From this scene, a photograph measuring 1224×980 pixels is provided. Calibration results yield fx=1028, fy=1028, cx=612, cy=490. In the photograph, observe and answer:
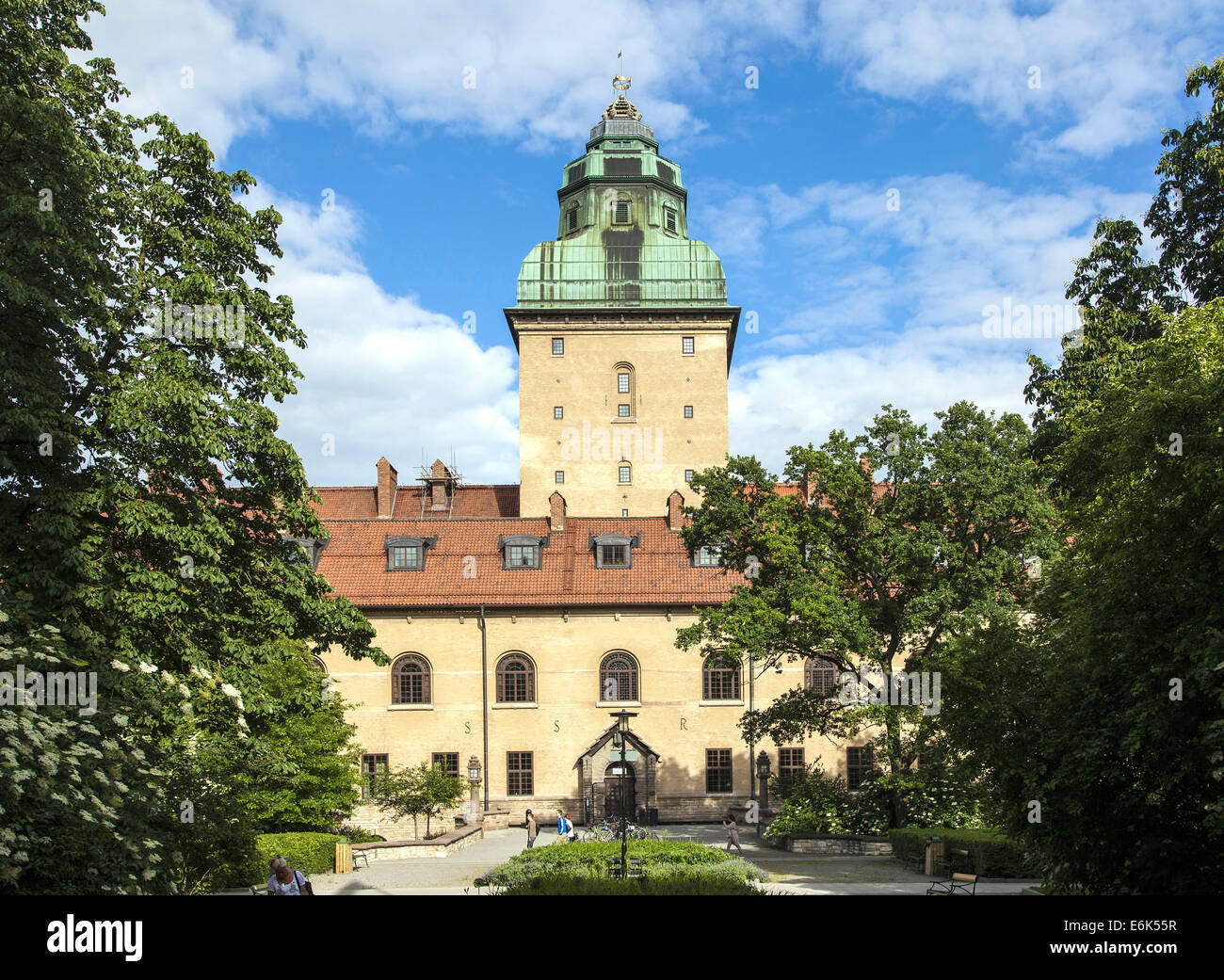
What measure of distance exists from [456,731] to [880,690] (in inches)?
726

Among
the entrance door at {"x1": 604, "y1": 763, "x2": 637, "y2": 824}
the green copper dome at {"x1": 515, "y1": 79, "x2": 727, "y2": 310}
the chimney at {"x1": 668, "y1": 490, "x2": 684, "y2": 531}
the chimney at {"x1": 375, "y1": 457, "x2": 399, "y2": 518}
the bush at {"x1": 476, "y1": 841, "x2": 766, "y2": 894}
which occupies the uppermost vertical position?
the green copper dome at {"x1": 515, "y1": 79, "x2": 727, "y2": 310}

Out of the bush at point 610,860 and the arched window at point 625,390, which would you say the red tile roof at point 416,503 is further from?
the bush at point 610,860

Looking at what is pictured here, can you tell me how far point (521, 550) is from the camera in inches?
1672

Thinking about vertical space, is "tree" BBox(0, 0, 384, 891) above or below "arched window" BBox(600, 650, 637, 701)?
above

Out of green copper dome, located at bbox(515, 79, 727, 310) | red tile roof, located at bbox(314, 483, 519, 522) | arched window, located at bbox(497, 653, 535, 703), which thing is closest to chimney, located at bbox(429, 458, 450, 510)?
red tile roof, located at bbox(314, 483, 519, 522)

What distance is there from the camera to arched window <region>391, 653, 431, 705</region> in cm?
4006

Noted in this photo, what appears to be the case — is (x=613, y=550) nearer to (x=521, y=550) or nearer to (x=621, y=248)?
(x=521, y=550)

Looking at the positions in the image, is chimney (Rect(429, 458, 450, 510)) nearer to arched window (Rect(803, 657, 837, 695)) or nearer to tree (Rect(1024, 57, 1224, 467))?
arched window (Rect(803, 657, 837, 695))

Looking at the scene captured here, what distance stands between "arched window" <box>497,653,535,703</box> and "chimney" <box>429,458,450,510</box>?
1621cm

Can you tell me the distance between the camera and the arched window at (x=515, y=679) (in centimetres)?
4016

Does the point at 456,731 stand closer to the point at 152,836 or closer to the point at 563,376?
the point at 563,376

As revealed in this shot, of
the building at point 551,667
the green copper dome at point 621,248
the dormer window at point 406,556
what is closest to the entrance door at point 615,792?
the building at point 551,667

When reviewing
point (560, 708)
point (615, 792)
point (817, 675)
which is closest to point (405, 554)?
point (560, 708)
